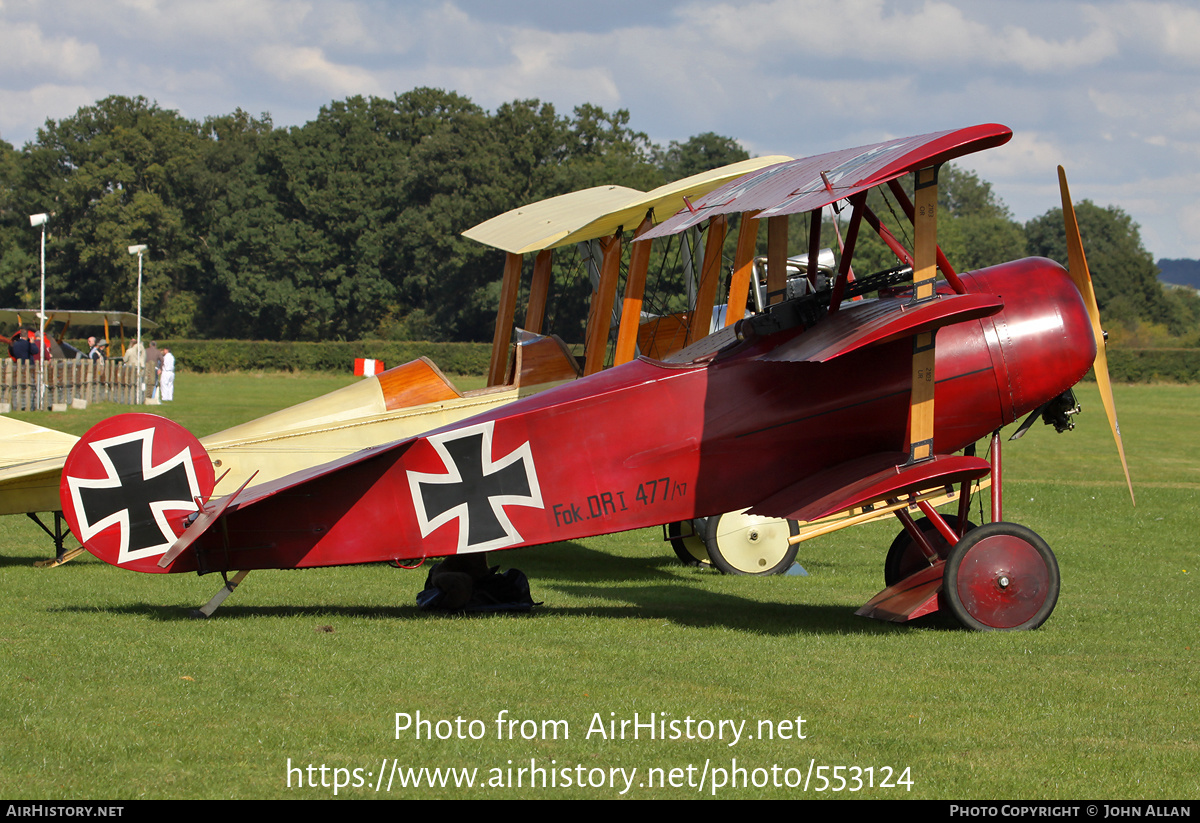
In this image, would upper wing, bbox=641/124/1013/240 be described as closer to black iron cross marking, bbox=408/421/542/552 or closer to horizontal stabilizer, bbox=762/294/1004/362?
horizontal stabilizer, bbox=762/294/1004/362

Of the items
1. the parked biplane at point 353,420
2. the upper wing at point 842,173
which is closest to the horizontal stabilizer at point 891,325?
the upper wing at point 842,173

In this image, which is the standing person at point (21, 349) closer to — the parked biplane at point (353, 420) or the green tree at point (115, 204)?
the parked biplane at point (353, 420)

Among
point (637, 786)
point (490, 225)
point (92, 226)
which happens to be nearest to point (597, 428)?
point (637, 786)

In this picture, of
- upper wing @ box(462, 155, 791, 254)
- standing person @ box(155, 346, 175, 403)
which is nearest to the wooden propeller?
upper wing @ box(462, 155, 791, 254)

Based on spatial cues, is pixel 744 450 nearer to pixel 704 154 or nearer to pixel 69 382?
pixel 69 382

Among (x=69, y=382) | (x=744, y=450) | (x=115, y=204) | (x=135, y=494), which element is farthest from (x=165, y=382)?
(x=115, y=204)

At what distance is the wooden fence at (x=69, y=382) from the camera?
26.9m

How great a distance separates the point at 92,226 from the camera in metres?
80.2

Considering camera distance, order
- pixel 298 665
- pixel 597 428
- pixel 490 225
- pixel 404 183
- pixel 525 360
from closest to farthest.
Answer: pixel 298 665
pixel 597 428
pixel 525 360
pixel 490 225
pixel 404 183

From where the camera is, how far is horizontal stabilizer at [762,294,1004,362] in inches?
262
